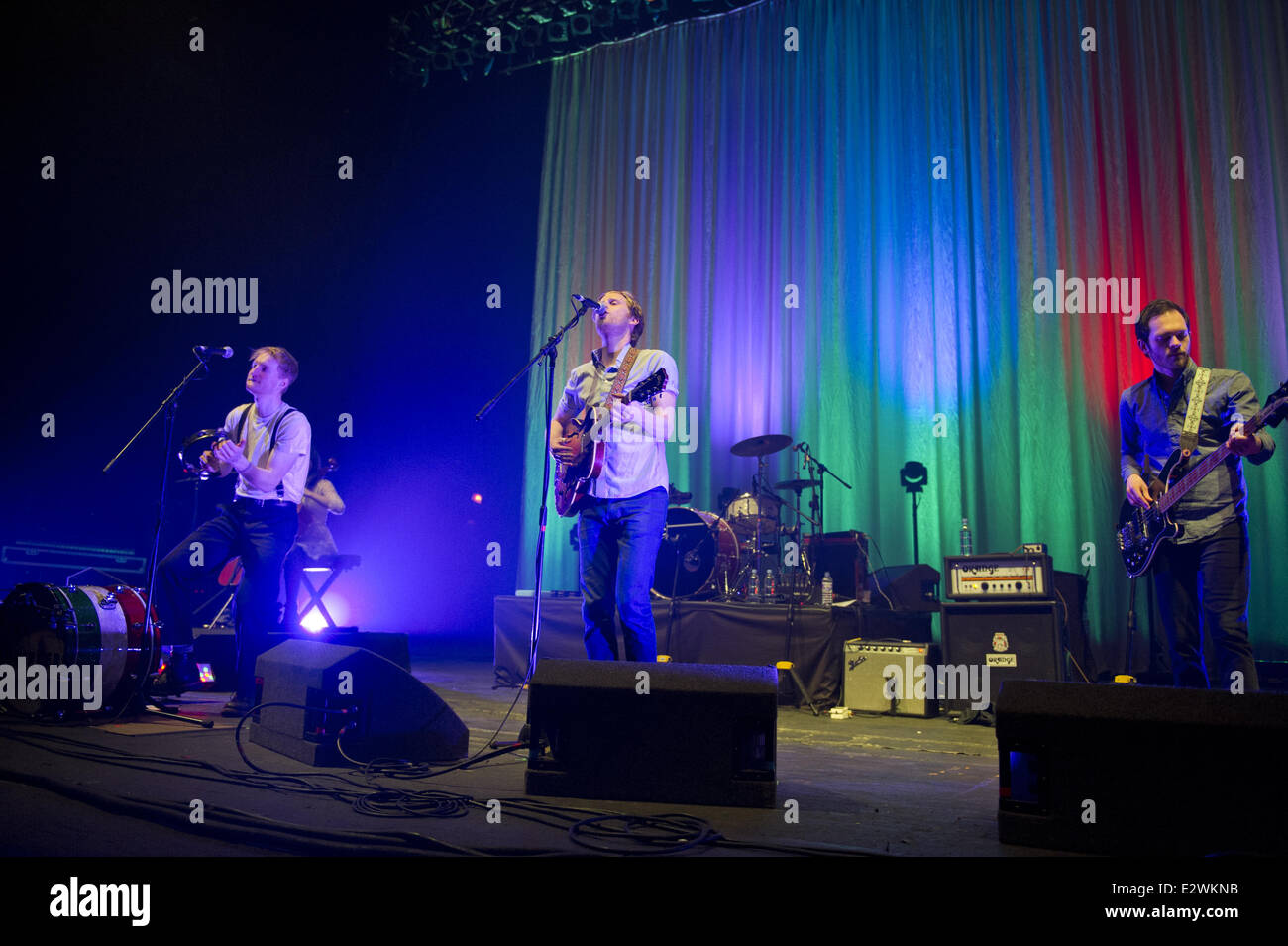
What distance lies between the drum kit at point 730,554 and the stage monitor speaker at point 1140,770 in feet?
13.8

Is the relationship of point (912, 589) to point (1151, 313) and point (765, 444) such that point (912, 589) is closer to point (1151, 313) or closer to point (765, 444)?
point (765, 444)

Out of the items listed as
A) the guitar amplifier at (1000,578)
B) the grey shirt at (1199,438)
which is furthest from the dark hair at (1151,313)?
the guitar amplifier at (1000,578)

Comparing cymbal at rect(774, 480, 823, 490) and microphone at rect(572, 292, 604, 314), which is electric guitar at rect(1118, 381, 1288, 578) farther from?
cymbal at rect(774, 480, 823, 490)

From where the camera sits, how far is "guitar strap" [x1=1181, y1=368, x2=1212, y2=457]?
3771 mm

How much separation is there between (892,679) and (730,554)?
1.69 meters

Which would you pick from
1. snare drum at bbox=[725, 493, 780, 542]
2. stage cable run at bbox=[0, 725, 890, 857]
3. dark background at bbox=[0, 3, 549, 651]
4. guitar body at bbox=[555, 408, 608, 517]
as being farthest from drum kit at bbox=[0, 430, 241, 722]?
snare drum at bbox=[725, 493, 780, 542]

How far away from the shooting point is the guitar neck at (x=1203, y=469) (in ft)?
11.7

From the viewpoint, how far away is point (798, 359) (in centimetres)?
790

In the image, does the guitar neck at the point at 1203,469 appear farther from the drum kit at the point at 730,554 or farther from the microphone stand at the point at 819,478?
the microphone stand at the point at 819,478

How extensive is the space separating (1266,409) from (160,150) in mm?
8623

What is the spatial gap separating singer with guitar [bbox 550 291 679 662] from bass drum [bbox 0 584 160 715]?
225 cm

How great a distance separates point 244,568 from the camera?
4500mm

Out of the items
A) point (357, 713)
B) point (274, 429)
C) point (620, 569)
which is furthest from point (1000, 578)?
point (274, 429)

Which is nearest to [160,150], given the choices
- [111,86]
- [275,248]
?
[111,86]
